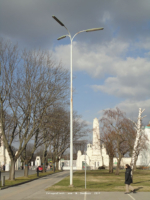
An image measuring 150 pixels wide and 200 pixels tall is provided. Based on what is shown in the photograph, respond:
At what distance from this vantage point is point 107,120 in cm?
3856

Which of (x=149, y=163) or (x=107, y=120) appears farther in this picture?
(x=149, y=163)

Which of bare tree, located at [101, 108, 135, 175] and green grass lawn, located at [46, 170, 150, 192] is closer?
green grass lawn, located at [46, 170, 150, 192]

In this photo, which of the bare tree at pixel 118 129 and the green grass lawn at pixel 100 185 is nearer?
the green grass lawn at pixel 100 185

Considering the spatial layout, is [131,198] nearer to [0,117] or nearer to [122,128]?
[0,117]

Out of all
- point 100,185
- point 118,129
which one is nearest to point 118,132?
point 118,129

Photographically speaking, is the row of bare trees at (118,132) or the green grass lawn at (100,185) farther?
the row of bare trees at (118,132)

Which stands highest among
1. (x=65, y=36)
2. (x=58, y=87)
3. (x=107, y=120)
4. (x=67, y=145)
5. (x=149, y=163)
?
(x=65, y=36)

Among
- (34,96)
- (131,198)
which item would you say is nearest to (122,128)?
(34,96)

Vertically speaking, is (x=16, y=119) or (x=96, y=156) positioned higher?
(x=16, y=119)

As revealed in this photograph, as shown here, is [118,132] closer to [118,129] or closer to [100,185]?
[118,129]

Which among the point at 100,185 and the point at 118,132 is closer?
the point at 100,185

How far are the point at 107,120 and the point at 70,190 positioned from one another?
22.9 m

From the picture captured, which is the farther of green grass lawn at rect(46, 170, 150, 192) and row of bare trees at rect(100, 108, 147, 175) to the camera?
row of bare trees at rect(100, 108, 147, 175)

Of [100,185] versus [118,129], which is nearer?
[100,185]
